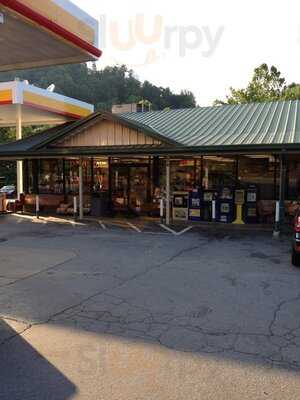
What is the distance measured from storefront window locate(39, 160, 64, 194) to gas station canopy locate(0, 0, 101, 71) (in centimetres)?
1124

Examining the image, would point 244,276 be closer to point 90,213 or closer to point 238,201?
point 238,201

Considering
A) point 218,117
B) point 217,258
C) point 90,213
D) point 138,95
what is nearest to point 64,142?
point 90,213

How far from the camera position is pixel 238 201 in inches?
649

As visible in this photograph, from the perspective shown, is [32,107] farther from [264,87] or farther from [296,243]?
[264,87]

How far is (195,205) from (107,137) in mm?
4406

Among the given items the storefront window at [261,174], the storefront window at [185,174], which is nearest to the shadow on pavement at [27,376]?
the storefront window at [261,174]

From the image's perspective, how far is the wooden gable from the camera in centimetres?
1653

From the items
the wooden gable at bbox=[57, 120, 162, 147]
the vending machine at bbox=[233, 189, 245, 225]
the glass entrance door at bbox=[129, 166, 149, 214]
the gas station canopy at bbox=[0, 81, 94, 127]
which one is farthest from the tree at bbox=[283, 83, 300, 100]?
the wooden gable at bbox=[57, 120, 162, 147]

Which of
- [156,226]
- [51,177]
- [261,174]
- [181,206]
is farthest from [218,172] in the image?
[51,177]

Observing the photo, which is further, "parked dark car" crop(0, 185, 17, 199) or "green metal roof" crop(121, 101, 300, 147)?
"parked dark car" crop(0, 185, 17, 199)

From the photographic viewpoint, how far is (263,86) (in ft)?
152

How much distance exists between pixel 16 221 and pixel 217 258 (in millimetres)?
10220

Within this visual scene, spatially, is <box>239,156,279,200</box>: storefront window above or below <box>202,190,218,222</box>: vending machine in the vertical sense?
above

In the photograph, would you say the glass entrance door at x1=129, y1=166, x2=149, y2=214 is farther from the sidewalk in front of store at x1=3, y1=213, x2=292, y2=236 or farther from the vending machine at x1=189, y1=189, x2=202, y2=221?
the vending machine at x1=189, y1=189, x2=202, y2=221
